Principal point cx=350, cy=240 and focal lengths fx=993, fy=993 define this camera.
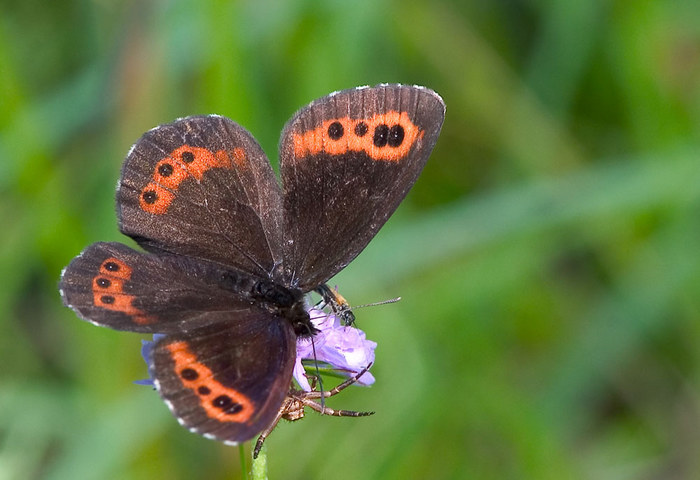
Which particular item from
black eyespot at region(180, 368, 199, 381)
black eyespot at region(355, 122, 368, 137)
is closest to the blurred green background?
black eyespot at region(355, 122, 368, 137)

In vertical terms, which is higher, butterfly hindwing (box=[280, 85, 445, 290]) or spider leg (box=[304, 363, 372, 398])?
butterfly hindwing (box=[280, 85, 445, 290])

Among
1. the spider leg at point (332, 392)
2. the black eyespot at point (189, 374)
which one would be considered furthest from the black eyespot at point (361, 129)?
the black eyespot at point (189, 374)

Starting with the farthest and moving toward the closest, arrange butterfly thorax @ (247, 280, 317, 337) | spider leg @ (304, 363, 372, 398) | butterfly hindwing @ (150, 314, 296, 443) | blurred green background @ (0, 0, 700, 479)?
blurred green background @ (0, 0, 700, 479), butterfly thorax @ (247, 280, 317, 337), spider leg @ (304, 363, 372, 398), butterfly hindwing @ (150, 314, 296, 443)

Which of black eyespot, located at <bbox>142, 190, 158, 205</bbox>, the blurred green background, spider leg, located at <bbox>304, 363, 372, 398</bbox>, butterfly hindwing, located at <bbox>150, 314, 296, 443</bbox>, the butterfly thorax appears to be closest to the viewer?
butterfly hindwing, located at <bbox>150, 314, 296, 443</bbox>

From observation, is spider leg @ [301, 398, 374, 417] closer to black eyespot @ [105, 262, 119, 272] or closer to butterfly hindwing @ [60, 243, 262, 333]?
butterfly hindwing @ [60, 243, 262, 333]

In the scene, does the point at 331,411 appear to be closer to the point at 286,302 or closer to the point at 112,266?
the point at 286,302

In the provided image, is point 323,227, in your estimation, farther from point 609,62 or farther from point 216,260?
point 609,62

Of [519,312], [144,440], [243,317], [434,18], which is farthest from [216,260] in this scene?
[434,18]

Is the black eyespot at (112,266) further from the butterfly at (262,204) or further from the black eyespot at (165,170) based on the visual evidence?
the black eyespot at (165,170)
